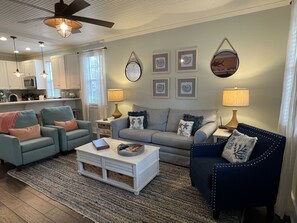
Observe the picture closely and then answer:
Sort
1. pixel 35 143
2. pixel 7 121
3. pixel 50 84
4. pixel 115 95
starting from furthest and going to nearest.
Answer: pixel 50 84 < pixel 115 95 < pixel 7 121 < pixel 35 143

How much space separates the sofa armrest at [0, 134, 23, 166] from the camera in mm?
2783

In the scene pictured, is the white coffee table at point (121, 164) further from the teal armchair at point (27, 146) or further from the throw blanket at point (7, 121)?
the throw blanket at point (7, 121)

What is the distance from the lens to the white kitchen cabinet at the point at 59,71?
17.4 feet

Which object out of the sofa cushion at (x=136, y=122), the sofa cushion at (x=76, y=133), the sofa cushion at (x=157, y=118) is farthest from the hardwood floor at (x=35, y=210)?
the sofa cushion at (x=157, y=118)

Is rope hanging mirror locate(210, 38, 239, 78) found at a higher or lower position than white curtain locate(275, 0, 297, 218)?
higher

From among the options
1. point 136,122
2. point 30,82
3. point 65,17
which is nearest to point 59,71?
point 30,82

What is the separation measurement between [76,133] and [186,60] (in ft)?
8.87

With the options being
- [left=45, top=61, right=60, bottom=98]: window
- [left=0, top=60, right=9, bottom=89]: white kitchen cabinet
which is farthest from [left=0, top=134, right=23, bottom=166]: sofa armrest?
[left=0, top=60, right=9, bottom=89]: white kitchen cabinet

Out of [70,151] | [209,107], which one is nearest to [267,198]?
[209,107]

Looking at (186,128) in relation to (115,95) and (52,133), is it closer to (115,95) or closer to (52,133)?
(115,95)

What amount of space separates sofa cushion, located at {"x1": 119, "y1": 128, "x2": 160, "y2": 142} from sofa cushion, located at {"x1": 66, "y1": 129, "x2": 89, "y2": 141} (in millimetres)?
875

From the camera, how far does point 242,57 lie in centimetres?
303

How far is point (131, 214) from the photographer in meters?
1.90

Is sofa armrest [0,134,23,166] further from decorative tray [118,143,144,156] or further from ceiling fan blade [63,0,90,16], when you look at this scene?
ceiling fan blade [63,0,90,16]
